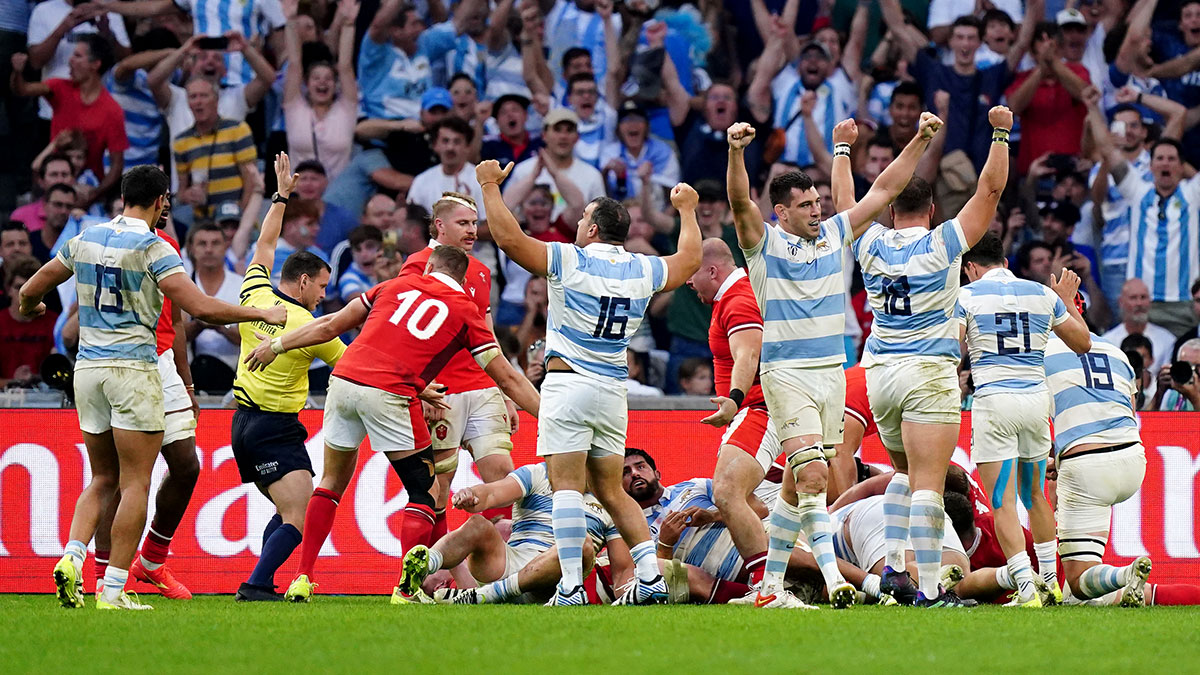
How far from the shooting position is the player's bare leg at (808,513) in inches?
307

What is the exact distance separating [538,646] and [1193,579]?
22.6 feet

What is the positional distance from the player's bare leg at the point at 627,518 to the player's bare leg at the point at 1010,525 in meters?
2.20

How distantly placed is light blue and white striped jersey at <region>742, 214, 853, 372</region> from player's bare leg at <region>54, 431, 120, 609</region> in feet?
12.5

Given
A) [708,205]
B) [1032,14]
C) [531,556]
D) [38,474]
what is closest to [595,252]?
[531,556]

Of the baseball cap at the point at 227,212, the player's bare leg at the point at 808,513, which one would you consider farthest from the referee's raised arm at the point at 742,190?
the baseball cap at the point at 227,212

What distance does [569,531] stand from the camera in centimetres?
817

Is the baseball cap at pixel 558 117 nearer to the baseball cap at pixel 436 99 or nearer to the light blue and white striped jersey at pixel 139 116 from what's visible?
the baseball cap at pixel 436 99

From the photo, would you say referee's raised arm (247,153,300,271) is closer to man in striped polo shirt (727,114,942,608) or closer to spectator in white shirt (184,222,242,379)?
man in striped polo shirt (727,114,942,608)

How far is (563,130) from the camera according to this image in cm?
1480

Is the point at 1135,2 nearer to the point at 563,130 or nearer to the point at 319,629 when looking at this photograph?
the point at 563,130

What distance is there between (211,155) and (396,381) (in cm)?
687

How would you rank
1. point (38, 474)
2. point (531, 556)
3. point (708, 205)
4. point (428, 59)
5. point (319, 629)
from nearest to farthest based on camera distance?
point (319, 629)
point (531, 556)
point (38, 474)
point (708, 205)
point (428, 59)

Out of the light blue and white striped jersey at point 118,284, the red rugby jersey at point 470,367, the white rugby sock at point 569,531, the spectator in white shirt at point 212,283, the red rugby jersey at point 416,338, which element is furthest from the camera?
the spectator in white shirt at point 212,283

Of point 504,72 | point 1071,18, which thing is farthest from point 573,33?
point 1071,18
